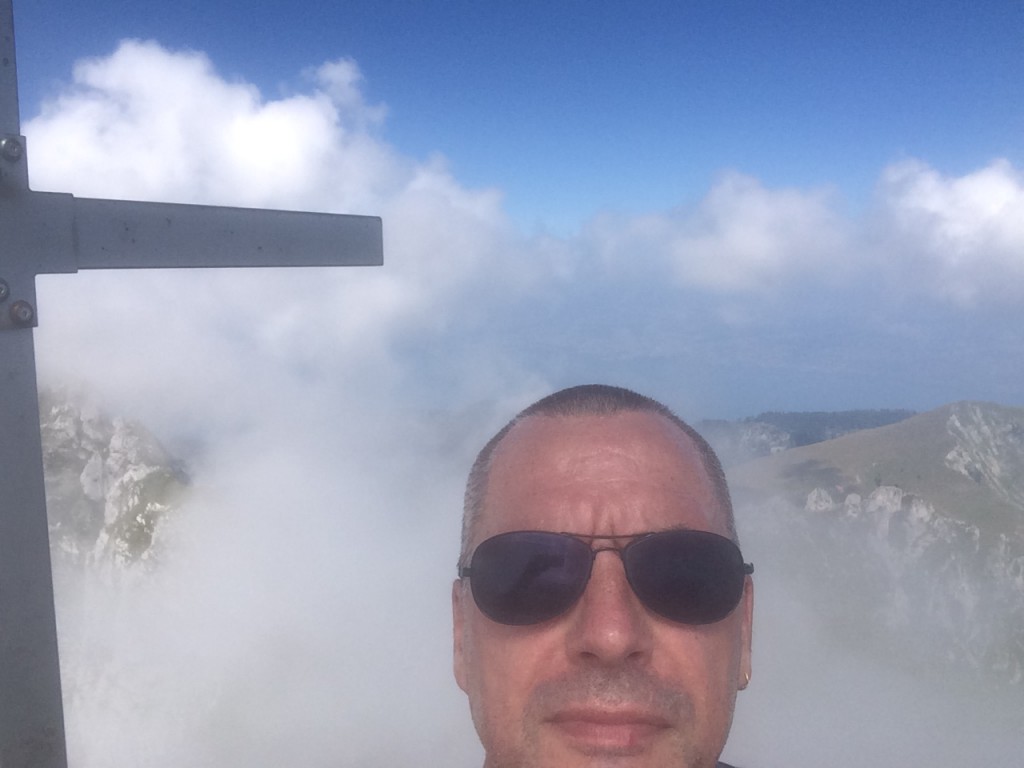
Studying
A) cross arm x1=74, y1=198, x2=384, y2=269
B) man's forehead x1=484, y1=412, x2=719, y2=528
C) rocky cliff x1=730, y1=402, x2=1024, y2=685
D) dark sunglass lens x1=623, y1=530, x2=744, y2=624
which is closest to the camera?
dark sunglass lens x1=623, y1=530, x2=744, y2=624

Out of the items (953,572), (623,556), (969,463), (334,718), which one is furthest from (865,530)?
(623,556)

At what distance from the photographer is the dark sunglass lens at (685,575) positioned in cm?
268

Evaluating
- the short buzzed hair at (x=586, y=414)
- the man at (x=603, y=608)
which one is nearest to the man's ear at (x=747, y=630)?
the man at (x=603, y=608)

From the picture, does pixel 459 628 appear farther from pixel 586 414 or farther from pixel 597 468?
pixel 586 414

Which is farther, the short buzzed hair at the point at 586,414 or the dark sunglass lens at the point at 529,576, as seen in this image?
the short buzzed hair at the point at 586,414

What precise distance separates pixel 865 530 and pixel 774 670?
35495 millimetres

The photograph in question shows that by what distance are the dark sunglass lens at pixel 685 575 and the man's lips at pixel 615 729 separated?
0.39 metres

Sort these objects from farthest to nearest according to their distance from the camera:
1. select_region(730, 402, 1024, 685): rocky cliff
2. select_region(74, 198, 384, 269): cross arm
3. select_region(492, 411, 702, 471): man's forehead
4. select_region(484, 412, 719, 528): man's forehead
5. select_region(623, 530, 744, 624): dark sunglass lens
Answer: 1. select_region(730, 402, 1024, 685): rocky cliff
2. select_region(74, 198, 384, 269): cross arm
3. select_region(492, 411, 702, 471): man's forehead
4. select_region(484, 412, 719, 528): man's forehead
5. select_region(623, 530, 744, 624): dark sunglass lens

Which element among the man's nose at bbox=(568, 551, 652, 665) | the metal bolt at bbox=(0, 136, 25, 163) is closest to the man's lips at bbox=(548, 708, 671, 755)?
the man's nose at bbox=(568, 551, 652, 665)

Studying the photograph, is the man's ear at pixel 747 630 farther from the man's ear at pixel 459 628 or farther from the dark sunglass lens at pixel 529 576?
the man's ear at pixel 459 628

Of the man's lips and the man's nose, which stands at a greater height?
the man's nose

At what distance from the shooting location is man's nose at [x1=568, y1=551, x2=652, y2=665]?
2584 millimetres

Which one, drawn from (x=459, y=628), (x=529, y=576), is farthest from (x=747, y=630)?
(x=459, y=628)

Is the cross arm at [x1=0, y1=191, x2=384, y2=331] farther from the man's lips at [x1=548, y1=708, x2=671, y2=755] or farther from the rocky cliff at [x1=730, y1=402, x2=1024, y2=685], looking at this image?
the rocky cliff at [x1=730, y1=402, x2=1024, y2=685]
